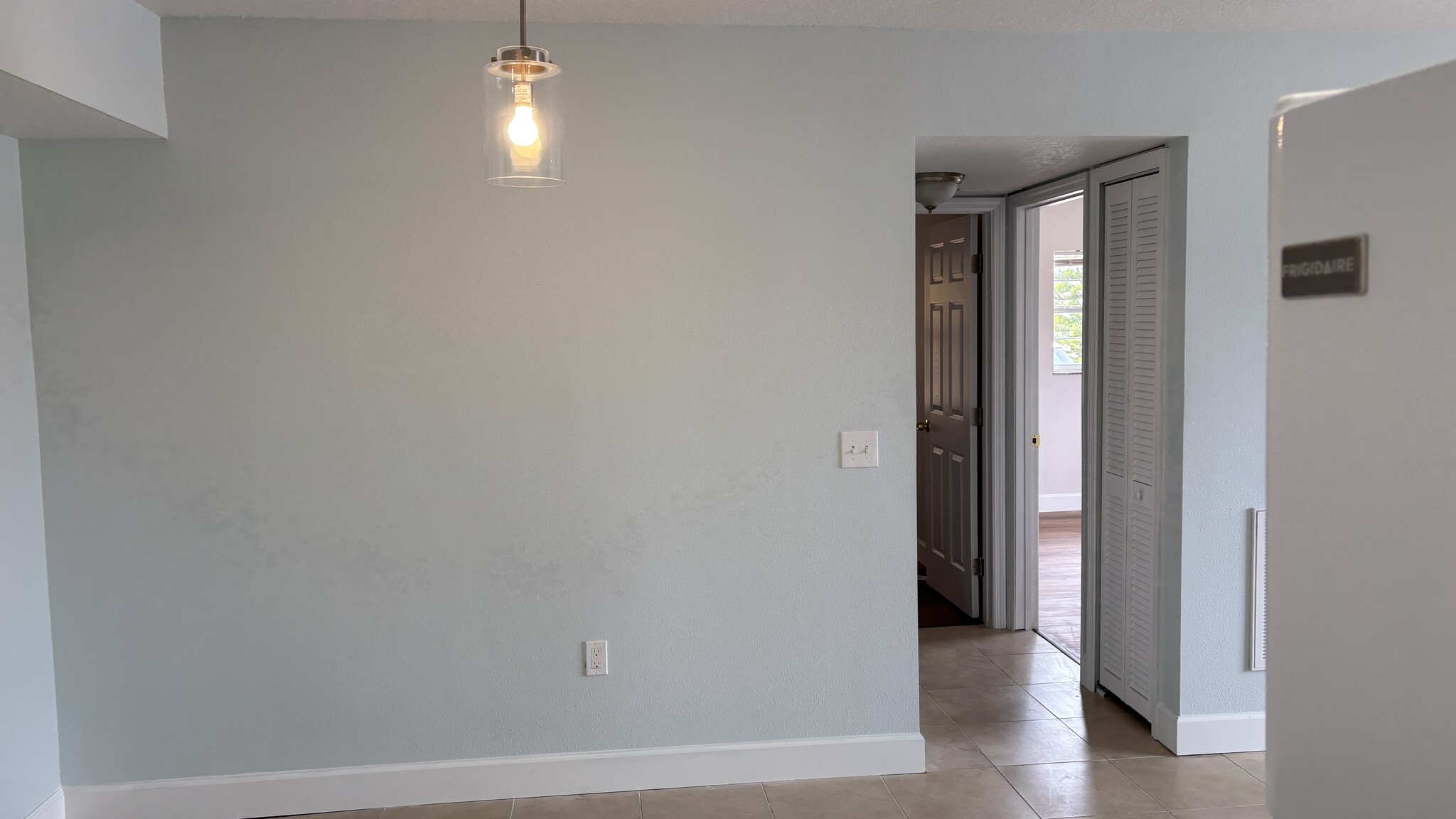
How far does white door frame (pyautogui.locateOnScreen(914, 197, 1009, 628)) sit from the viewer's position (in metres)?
4.43

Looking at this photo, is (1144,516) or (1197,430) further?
(1144,516)

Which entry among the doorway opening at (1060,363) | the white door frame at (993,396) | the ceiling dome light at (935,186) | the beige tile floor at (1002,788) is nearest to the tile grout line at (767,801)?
the beige tile floor at (1002,788)

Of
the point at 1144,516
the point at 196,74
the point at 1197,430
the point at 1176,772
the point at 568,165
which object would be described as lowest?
the point at 1176,772

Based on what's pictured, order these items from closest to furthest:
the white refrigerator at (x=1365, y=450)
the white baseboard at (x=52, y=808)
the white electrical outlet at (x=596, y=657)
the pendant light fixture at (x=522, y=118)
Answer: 1. the white refrigerator at (x=1365, y=450)
2. the pendant light fixture at (x=522, y=118)
3. the white baseboard at (x=52, y=808)
4. the white electrical outlet at (x=596, y=657)

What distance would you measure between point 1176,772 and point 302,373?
2952mm

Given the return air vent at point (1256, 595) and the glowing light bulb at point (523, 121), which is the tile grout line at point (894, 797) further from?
the glowing light bulb at point (523, 121)

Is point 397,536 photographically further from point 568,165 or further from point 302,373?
point 568,165

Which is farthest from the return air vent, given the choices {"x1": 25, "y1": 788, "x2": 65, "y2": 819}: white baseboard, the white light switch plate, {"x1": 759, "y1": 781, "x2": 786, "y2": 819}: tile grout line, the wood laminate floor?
{"x1": 25, "y1": 788, "x2": 65, "y2": 819}: white baseboard

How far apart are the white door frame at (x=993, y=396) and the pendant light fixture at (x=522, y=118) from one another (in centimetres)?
278

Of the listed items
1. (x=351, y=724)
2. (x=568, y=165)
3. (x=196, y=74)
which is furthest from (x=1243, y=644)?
(x=196, y=74)

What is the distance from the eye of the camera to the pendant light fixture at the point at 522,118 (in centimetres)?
178

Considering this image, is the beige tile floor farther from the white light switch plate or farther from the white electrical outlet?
the white light switch plate

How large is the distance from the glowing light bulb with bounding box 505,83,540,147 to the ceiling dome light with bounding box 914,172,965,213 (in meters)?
2.16

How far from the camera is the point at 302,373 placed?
2.91m
